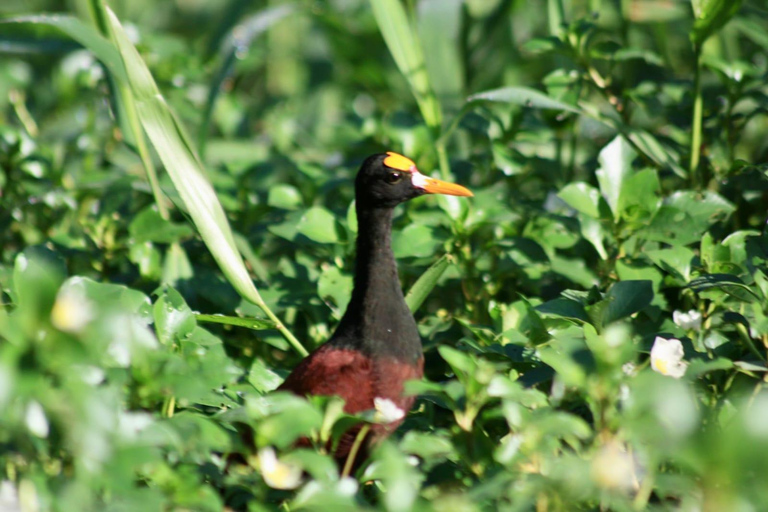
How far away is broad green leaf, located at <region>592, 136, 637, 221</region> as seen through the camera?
279 cm

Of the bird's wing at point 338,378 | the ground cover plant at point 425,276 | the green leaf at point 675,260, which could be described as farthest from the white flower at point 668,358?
the bird's wing at point 338,378

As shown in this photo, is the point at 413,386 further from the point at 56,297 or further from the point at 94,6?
the point at 94,6

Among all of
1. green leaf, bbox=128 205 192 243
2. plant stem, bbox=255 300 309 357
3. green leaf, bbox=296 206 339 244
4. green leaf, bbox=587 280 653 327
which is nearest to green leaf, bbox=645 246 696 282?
green leaf, bbox=587 280 653 327

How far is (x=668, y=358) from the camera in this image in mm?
2279

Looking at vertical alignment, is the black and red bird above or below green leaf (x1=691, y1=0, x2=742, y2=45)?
below

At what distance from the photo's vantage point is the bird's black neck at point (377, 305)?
108 inches

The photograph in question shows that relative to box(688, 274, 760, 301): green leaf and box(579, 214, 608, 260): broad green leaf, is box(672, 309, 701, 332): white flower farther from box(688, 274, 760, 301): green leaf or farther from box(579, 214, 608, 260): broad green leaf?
box(579, 214, 608, 260): broad green leaf

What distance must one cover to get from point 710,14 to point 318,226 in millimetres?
1420

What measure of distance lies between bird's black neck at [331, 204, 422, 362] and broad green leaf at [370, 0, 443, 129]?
657mm

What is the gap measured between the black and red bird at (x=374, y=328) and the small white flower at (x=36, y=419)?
0.89m

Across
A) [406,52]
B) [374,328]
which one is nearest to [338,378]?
[374,328]

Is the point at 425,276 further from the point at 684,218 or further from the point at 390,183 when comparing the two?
the point at 684,218

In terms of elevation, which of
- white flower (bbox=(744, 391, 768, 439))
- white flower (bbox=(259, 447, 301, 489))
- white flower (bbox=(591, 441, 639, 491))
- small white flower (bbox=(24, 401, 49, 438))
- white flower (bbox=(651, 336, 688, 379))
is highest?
white flower (bbox=(744, 391, 768, 439))

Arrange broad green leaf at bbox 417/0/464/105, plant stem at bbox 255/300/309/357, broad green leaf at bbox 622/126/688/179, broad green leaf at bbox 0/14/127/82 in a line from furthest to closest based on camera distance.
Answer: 1. broad green leaf at bbox 417/0/464/105
2. broad green leaf at bbox 622/126/688/179
3. broad green leaf at bbox 0/14/127/82
4. plant stem at bbox 255/300/309/357
